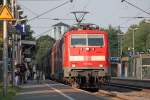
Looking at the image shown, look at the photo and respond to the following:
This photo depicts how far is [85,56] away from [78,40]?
143 cm

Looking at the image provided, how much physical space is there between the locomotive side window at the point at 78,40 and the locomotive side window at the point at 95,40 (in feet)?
1.18

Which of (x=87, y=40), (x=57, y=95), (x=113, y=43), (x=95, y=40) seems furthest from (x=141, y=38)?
(x=57, y=95)

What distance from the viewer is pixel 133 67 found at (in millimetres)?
95625

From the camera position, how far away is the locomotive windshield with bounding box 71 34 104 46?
36562 mm

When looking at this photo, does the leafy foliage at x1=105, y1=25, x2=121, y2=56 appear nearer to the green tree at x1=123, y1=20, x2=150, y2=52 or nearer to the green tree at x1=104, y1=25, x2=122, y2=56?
the green tree at x1=104, y1=25, x2=122, y2=56

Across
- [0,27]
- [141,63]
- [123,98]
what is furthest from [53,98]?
[141,63]

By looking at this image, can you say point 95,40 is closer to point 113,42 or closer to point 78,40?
point 78,40

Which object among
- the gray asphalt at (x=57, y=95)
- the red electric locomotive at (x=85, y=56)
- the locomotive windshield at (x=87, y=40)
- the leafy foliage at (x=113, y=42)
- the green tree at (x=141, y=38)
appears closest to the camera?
the gray asphalt at (x=57, y=95)

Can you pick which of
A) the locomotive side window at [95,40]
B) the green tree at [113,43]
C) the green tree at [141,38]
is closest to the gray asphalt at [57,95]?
the locomotive side window at [95,40]

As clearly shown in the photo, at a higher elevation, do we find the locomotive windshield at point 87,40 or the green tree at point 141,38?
the green tree at point 141,38

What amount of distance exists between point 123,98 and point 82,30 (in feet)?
36.4

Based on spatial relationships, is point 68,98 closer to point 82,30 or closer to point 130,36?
point 82,30

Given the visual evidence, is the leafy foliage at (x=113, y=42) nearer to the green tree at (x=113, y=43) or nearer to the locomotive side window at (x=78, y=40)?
the green tree at (x=113, y=43)

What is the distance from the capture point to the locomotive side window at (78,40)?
36.6 m
